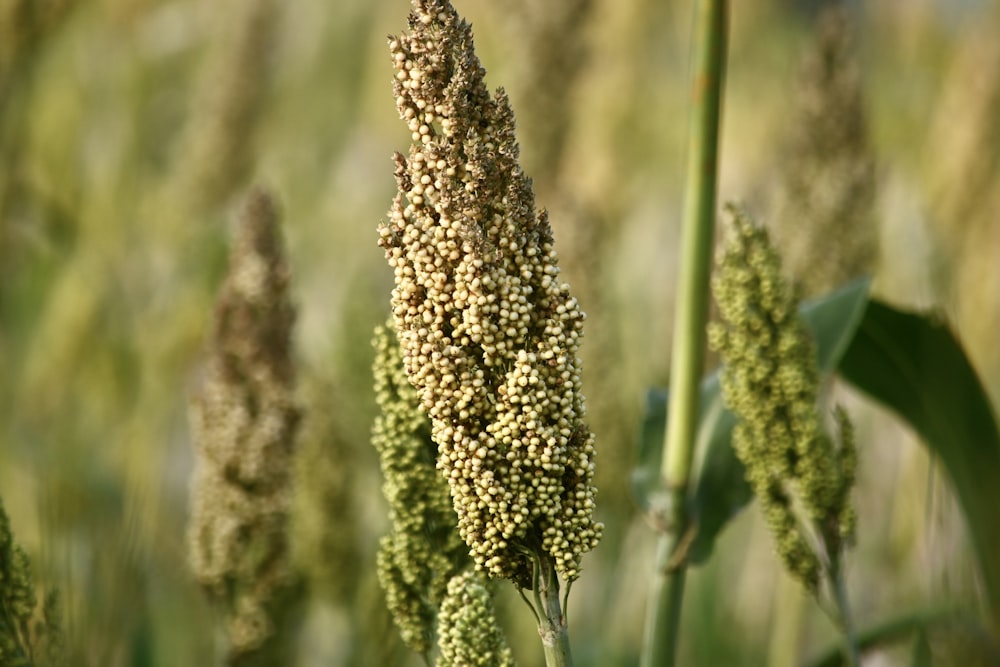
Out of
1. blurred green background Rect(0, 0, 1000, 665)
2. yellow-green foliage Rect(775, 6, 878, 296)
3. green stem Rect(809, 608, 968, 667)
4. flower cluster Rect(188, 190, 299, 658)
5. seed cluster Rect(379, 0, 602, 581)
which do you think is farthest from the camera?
yellow-green foliage Rect(775, 6, 878, 296)

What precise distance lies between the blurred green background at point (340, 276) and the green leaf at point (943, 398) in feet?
0.25

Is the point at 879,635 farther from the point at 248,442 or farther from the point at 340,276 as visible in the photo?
the point at 340,276

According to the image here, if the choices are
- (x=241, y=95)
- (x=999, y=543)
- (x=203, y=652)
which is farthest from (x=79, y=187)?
(x=999, y=543)

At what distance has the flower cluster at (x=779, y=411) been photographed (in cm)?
156

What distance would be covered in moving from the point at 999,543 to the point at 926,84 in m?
4.49

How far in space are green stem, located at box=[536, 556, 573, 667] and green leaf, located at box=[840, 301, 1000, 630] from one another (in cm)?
64

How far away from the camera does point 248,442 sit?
209cm

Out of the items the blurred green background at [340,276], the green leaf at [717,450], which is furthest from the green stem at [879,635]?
the green leaf at [717,450]

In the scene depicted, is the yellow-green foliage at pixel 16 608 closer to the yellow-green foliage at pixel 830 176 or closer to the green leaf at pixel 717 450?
the green leaf at pixel 717 450

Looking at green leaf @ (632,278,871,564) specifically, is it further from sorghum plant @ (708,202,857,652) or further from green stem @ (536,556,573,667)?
green stem @ (536,556,573,667)

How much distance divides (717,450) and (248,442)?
860mm

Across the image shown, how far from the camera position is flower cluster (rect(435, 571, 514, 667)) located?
1180 mm

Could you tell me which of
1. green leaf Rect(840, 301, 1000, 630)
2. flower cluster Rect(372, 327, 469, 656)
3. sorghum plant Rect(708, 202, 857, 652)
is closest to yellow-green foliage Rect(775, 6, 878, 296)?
green leaf Rect(840, 301, 1000, 630)

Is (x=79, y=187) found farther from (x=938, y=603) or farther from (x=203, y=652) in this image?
(x=938, y=603)
